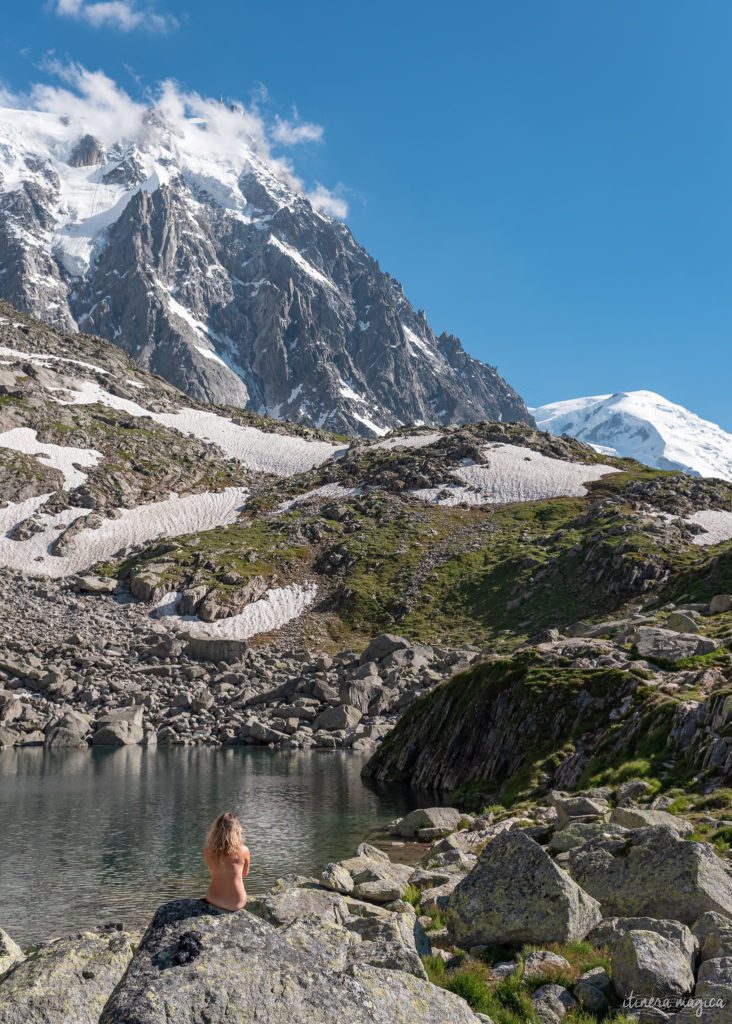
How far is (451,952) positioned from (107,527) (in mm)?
145697

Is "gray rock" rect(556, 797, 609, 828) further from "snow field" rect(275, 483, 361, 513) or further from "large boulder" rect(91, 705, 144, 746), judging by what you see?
"snow field" rect(275, 483, 361, 513)

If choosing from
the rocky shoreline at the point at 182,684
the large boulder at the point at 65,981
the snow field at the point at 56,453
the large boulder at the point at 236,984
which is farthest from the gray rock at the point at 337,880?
the snow field at the point at 56,453

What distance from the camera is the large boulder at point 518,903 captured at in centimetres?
1448

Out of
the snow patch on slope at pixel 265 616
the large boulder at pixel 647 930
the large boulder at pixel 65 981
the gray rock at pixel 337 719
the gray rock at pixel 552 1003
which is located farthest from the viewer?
the snow patch on slope at pixel 265 616

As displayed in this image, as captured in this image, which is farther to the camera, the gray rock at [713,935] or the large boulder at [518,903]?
the large boulder at [518,903]

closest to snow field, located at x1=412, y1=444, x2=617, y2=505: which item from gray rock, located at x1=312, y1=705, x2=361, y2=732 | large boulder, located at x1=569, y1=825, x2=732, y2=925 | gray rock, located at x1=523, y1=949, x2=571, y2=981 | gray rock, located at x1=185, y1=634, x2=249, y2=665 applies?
gray rock, located at x1=185, y1=634, x2=249, y2=665

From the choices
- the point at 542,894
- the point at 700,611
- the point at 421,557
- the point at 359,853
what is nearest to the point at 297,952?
the point at 542,894

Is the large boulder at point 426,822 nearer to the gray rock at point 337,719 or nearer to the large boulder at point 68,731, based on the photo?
the gray rock at point 337,719

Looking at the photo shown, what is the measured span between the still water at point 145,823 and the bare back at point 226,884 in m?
17.6

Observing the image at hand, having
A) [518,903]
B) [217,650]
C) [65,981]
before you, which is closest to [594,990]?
[518,903]

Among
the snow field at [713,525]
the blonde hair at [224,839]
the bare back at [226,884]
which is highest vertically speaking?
the snow field at [713,525]

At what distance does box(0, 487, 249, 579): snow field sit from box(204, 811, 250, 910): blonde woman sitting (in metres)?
131

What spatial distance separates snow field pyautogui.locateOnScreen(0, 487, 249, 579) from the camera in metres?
132

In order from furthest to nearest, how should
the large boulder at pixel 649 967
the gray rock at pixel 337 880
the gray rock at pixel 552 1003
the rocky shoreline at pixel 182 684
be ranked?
the rocky shoreline at pixel 182 684 → the gray rock at pixel 337 880 → the gray rock at pixel 552 1003 → the large boulder at pixel 649 967
